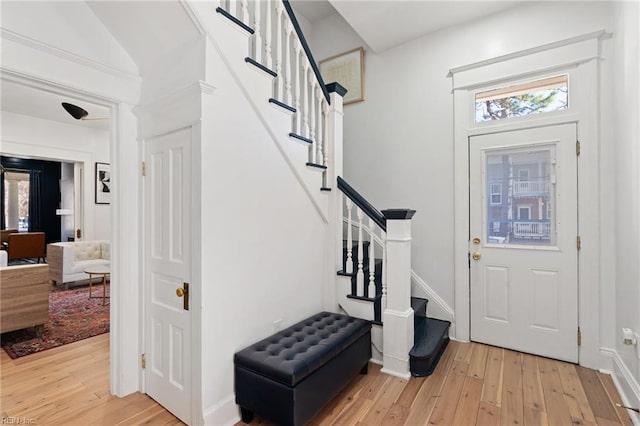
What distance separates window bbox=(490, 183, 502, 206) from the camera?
2980 millimetres

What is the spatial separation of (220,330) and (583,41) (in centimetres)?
365

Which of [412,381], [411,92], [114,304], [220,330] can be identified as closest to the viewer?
[220,330]

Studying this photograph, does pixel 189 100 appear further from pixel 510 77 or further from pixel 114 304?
pixel 510 77

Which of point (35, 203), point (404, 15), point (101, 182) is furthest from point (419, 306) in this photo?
point (35, 203)

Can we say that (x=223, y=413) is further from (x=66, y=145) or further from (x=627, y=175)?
(x=66, y=145)

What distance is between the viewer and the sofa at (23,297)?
9.84 ft

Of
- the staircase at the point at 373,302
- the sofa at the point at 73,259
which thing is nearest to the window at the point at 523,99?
the staircase at the point at 373,302

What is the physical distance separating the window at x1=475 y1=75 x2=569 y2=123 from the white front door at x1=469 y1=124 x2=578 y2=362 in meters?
0.20

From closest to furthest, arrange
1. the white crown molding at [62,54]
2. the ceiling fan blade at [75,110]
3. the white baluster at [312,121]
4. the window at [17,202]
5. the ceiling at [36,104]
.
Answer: the white crown molding at [62,54] < the white baluster at [312,121] < the ceiling fan blade at [75,110] < the ceiling at [36,104] < the window at [17,202]

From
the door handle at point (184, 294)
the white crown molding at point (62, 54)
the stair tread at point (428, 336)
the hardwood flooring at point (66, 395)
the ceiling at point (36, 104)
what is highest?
the ceiling at point (36, 104)

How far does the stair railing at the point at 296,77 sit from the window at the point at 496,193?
1652 millimetres

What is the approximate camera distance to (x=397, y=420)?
1941mm

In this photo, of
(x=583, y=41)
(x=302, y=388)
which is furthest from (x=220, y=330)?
(x=583, y=41)

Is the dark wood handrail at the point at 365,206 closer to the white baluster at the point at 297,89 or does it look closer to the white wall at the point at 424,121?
the white baluster at the point at 297,89
